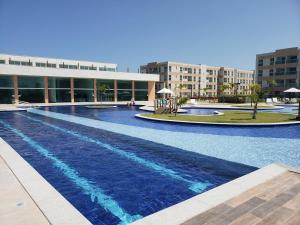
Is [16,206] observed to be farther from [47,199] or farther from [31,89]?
[31,89]

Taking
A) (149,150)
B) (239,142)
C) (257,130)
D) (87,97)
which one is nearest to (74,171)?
(149,150)

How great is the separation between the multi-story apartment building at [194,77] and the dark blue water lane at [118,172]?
61.6 metres

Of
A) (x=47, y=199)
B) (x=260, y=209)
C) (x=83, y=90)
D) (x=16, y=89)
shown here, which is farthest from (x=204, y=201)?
(x=83, y=90)

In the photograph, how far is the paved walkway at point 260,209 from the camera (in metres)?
3.89

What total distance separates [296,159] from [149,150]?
5518 mm

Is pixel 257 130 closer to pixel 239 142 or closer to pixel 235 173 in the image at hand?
pixel 239 142

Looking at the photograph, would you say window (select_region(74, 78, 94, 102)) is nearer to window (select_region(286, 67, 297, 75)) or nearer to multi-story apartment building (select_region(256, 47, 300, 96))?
multi-story apartment building (select_region(256, 47, 300, 96))

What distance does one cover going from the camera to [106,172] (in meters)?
7.44

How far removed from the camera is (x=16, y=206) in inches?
173

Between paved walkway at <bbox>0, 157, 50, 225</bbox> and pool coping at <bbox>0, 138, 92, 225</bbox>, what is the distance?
8 centimetres

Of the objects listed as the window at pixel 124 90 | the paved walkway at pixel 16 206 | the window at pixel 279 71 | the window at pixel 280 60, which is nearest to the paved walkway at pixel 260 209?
the paved walkway at pixel 16 206

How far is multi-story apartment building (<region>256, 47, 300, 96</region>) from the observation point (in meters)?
60.5

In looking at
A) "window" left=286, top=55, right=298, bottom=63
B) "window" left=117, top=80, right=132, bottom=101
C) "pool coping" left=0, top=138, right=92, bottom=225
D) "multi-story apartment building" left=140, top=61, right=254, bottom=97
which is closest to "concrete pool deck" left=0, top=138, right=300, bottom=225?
"pool coping" left=0, top=138, right=92, bottom=225

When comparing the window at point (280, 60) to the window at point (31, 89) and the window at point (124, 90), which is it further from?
the window at point (31, 89)
